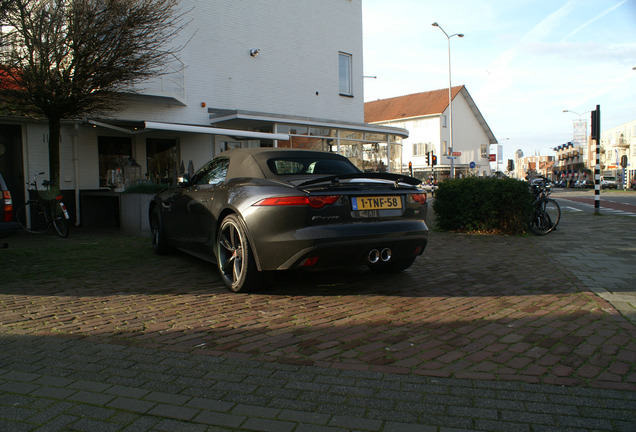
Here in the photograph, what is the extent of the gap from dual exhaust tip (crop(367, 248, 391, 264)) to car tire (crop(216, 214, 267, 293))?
1080 millimetres

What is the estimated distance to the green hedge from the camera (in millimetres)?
9555

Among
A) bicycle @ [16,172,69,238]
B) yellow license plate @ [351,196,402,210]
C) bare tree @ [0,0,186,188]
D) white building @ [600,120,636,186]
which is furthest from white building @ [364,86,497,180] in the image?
yellow license plate @ [351,196,402,210]

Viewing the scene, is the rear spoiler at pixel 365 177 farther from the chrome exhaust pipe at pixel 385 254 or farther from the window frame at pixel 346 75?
the window frame at pixel 346 75

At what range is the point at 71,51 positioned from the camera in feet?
33.1

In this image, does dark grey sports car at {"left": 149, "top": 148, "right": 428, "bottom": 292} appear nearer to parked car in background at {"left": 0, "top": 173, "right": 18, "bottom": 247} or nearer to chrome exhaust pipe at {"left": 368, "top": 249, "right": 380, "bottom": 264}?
chrome exhaust pipe at {"left": 368, "top": 249, "right": 380, "bottom": 264}

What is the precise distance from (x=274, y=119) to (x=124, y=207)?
21.8ft

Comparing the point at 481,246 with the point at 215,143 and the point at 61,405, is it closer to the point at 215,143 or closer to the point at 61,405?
the point at 61,405

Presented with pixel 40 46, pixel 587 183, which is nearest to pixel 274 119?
pixel 40 46

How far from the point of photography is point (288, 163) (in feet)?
Result: 17.3

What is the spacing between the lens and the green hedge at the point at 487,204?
9.55 m

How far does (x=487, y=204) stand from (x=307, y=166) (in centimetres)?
548

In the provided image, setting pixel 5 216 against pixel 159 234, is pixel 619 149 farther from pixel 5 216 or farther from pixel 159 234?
pixel 5 216

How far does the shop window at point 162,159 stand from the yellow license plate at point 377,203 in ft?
39.0

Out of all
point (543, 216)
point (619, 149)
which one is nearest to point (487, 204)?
point (543, 216)
